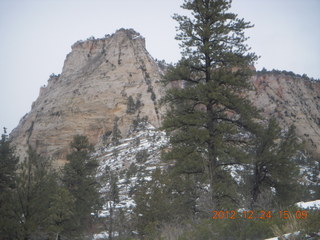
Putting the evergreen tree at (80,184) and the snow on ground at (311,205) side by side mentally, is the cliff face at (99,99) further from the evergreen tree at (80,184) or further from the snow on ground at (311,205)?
the snow on ground at (311,205)

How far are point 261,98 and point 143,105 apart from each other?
35.9 metres

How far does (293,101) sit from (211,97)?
8160cm

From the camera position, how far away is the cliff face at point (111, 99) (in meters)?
69.1

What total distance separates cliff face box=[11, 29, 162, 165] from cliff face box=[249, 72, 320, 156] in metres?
29.5

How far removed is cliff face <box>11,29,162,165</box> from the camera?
2709 inches

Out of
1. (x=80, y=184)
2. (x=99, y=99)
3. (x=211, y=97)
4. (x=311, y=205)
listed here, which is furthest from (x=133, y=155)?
(x=311, y=205)

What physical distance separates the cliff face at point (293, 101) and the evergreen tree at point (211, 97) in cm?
6651

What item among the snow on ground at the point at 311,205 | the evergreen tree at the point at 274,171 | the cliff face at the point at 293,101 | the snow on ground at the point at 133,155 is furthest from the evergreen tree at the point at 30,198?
the cliff face at the point at 293,101

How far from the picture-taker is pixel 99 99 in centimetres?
7362

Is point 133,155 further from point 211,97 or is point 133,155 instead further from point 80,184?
point 211,97

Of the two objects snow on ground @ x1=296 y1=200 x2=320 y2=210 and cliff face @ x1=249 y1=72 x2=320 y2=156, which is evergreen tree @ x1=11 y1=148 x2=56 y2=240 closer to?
snow on ground @ x1=296 y1=200 x2=320 y2=210

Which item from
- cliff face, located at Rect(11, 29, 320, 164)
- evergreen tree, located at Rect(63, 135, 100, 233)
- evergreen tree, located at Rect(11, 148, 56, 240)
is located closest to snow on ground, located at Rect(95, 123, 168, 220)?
cliff face, located at Rect(11, 29, 320, 164)

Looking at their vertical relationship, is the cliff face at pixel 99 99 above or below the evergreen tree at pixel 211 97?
above

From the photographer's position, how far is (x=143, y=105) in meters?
69.1
